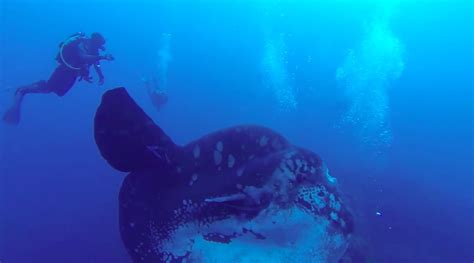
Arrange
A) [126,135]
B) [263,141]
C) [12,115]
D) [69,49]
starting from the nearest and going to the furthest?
1. [126,135]
2. [263,141]
3. [69,49]
4. [12,115]

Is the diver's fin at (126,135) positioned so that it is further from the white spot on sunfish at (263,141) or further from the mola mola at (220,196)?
the white spot on sunfish at (263,141)

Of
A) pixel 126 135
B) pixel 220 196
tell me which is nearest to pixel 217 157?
pixel 220 196

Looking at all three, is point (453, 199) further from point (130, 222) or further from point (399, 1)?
point (399, 1)

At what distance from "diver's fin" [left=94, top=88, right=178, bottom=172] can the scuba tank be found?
8.04m

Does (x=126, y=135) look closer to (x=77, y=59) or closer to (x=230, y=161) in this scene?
(x=230, y=161)

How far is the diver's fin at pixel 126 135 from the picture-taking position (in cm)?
266

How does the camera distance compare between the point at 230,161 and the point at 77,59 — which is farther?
the point at 77,59

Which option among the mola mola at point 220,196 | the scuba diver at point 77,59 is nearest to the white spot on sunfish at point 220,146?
the mola mola at point 220,196

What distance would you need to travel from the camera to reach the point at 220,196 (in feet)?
8.91

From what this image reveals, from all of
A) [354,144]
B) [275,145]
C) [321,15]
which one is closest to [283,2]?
[321,15]

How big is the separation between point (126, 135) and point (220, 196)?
0.73m

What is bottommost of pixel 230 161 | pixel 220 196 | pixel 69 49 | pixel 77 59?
pixel 220 196

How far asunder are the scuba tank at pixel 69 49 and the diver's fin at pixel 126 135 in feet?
26.4

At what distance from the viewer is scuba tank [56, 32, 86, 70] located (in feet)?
32.5
